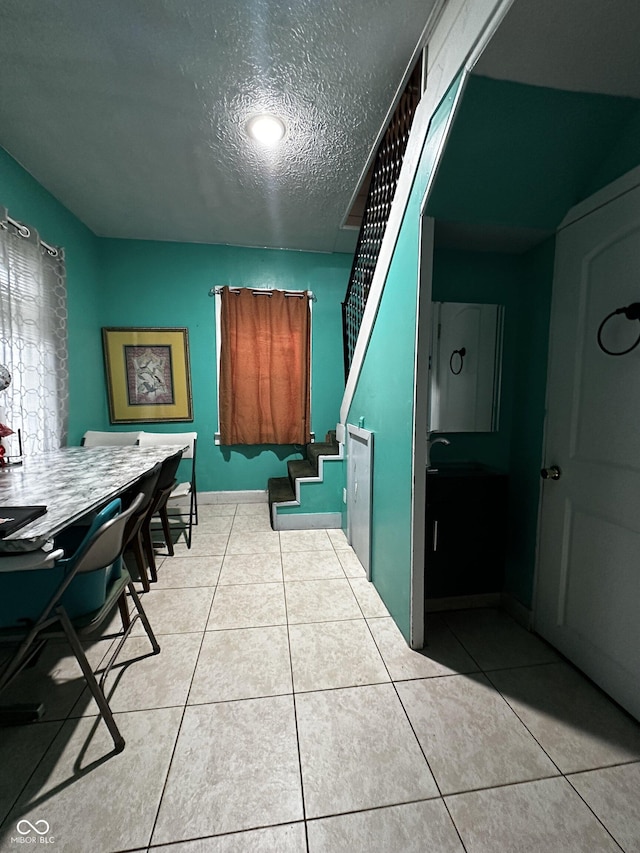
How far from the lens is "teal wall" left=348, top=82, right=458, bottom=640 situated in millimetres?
1423

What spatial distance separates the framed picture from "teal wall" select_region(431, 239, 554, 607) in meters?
2.78

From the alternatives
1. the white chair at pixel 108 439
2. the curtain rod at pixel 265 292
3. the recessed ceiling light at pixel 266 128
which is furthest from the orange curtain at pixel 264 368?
the recessed ceiling light at pixel 266 128

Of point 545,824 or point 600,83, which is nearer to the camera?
point 545,824

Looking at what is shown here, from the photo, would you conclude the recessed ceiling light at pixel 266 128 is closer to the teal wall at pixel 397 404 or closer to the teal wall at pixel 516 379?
the teal wall at pixel 397 404

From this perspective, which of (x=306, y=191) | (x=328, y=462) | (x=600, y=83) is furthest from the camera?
(x=328, y=462)

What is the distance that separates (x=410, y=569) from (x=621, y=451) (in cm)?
100

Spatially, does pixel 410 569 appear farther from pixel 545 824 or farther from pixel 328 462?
pixel 328 462

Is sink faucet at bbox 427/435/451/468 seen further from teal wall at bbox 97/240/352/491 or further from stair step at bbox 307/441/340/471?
teal wall at bbox 97/240/352/491

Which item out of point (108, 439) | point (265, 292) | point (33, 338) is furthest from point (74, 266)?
point (265, 292)

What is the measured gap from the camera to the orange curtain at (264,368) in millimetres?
3367

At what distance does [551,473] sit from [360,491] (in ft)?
3.84

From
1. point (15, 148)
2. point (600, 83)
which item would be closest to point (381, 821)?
point (600, 83)

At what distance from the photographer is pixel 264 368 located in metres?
3.46

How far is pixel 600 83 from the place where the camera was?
3.28ft
